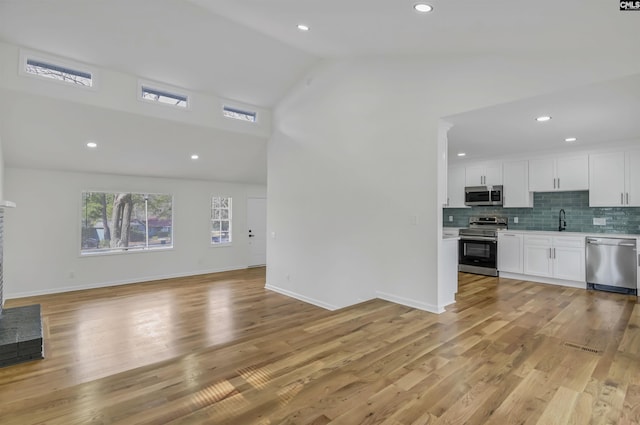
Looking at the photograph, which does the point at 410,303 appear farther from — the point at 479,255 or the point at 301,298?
the point at 479,255

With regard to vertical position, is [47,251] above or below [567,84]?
below

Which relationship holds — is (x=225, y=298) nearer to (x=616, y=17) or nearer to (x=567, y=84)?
(x=567, y=84)

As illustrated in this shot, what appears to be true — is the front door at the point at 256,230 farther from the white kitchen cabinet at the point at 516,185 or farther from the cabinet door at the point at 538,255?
the cabinet door at the point at 538,255

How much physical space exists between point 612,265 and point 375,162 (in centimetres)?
395

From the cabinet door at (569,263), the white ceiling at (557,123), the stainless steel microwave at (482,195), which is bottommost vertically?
the cabinet door at (569,263)

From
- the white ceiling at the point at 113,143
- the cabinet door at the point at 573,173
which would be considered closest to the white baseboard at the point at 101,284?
the white ceiling at the point at 113,143

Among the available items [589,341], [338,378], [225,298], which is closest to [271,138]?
[225,298]

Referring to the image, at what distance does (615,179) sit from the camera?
523 centimetres

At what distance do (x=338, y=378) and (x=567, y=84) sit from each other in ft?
10.2

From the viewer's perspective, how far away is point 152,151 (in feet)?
19.6

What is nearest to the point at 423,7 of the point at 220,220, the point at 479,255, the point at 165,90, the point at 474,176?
the point at 165,90

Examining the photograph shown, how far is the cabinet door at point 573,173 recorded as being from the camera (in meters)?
5.49

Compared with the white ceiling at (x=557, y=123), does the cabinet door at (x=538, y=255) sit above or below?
below

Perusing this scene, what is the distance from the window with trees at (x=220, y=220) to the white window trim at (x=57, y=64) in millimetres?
4091
